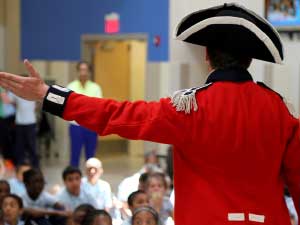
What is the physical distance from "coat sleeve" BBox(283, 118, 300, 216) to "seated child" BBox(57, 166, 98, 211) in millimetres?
3821

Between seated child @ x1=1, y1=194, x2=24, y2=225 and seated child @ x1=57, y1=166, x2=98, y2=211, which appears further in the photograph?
seated child @ x1=57, y1=166, x2=98, y2=211

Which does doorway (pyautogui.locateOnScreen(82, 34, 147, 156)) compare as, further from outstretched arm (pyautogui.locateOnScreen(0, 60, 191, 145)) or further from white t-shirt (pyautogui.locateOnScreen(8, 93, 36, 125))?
outstretched arm (pyautogui.locateOnScreen(0, 60, 191, 145))

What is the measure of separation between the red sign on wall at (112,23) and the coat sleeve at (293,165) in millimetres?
8965

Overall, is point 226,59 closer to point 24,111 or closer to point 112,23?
point 24,111

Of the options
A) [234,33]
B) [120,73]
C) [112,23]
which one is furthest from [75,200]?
[120,73]

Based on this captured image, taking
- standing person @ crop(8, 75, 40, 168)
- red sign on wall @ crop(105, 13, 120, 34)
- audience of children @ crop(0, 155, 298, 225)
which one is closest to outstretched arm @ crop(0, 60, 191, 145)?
audience of children @ crop(0, 155, 298, 225)

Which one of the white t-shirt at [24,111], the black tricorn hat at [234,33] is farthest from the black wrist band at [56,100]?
the white t-shirt at [24,111]

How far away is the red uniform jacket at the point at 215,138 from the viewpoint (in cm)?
218

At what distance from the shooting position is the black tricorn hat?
2.23m

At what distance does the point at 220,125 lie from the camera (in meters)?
2.21

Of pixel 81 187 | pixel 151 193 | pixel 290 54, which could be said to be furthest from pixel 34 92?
pixel 290 54

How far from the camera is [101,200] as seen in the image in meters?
6.21

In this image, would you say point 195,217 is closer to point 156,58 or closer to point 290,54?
point 290,54

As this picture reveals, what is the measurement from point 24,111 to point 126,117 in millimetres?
7499
